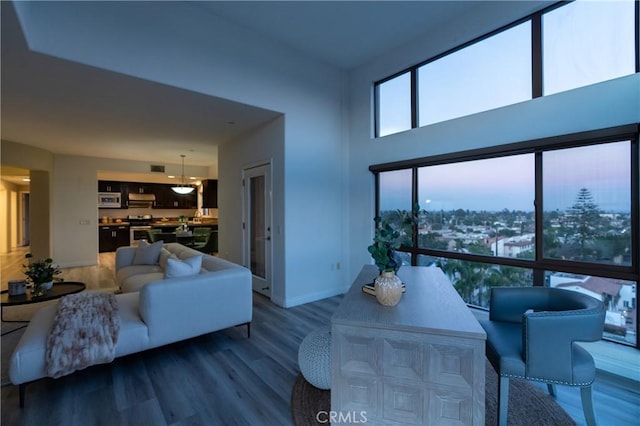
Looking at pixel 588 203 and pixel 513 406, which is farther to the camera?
pixel 588 203

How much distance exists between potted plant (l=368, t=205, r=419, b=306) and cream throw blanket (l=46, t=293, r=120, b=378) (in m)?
2.16

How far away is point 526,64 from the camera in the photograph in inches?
118

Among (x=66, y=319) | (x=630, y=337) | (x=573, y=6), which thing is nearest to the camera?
(x=66, y=319)

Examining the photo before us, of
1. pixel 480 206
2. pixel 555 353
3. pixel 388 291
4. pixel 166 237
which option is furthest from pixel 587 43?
pixel 166 237

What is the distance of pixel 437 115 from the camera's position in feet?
12.3

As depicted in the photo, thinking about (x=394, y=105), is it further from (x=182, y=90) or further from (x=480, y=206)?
(x=182, y=90)

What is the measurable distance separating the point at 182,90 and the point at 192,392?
3.00 meters

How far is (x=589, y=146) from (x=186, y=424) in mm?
3931

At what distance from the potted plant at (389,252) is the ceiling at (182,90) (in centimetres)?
282

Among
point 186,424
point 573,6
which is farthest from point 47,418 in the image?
point 573,6

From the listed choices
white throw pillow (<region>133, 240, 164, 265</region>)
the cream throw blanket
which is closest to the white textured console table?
the cream throw blanket

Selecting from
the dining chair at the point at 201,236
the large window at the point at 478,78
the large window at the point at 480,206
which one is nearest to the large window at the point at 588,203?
the large window at the point at 480,206

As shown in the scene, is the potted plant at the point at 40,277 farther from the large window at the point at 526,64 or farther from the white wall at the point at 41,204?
the large window at the point at 526,64

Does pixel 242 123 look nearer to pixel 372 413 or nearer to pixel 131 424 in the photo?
pixel 131 424
